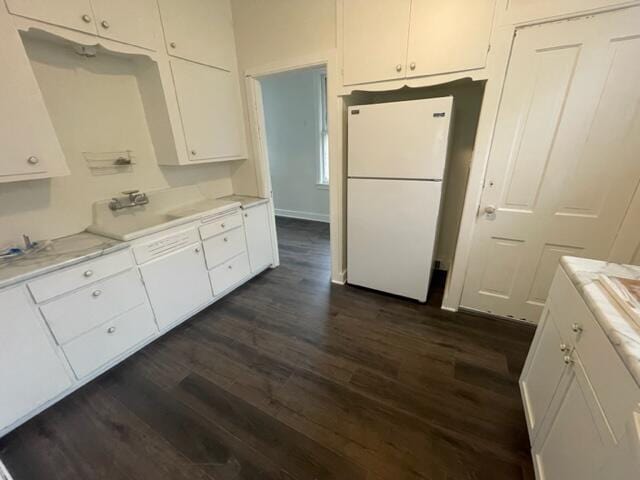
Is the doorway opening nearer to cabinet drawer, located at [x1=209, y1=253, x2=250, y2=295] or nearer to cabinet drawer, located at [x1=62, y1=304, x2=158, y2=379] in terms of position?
cabinet drawer, located at [x1=209, y1=253, x2=250, y2=295]

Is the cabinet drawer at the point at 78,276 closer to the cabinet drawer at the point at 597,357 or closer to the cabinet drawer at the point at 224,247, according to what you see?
the cabinet drawer at the point at 224,247

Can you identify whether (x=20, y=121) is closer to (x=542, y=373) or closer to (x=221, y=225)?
(x=221, y=225)

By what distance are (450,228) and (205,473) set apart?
2732 millimetres

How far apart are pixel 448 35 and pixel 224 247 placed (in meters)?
A: 2.30

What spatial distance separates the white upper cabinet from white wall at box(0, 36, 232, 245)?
173 cm

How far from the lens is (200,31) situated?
2119 mm

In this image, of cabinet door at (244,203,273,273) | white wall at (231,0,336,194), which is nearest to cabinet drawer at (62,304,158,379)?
cabinet door at (244,203,273,273)

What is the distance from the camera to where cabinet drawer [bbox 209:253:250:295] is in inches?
93.7

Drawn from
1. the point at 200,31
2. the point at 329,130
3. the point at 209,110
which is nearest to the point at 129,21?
the point at 200,31

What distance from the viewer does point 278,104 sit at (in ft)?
14.8

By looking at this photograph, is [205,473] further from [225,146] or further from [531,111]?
[531,111]

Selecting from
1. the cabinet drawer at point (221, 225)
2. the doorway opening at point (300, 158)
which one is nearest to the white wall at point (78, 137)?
the cabinet drawer at point (221, 225)

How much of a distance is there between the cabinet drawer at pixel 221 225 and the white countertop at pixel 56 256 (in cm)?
59

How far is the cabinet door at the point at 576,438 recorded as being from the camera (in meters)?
0.71
